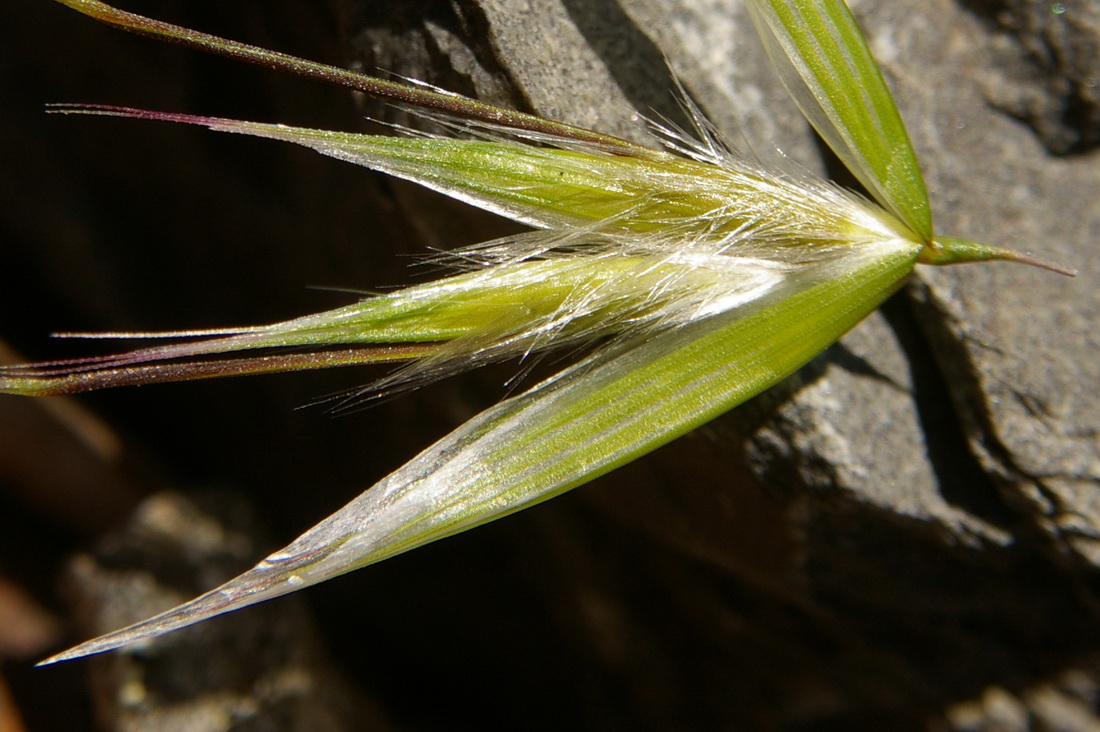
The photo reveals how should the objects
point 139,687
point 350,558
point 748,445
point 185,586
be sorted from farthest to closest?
point 185,586
point 139,687
point 748,445
point 350,558

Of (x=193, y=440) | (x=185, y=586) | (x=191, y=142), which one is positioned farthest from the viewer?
(x=193, y=440)

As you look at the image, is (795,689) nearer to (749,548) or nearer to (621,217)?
(749,548)

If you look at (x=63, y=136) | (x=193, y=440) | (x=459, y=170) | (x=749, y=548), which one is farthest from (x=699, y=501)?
(x=63, y=136)

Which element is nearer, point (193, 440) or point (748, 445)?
point (748, 445)

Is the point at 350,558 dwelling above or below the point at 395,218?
below

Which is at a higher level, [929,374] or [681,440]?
[929,374]

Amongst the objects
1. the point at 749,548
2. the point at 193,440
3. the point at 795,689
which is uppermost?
the point at 749,548

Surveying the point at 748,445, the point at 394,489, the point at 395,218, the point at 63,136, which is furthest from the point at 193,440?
the point at 748,445
